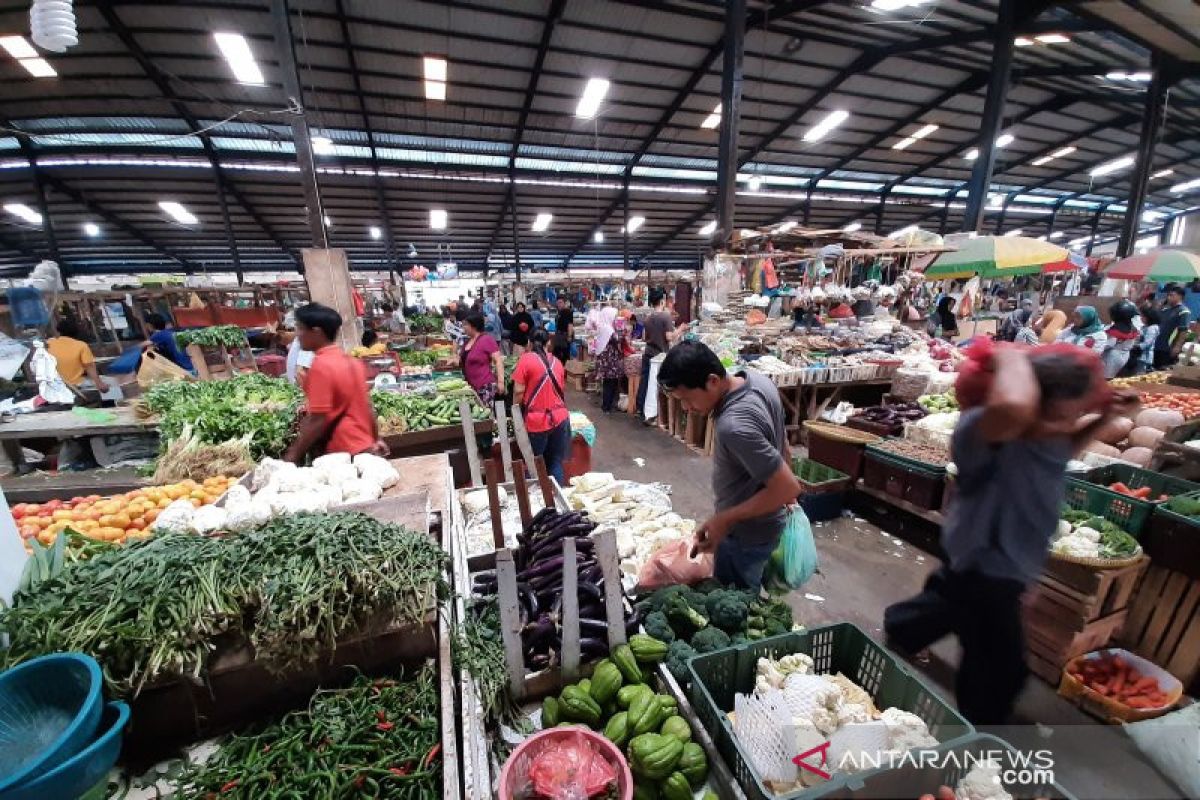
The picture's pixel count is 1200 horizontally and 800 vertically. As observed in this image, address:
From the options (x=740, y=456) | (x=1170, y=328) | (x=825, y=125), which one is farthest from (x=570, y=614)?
(x=825, y=125)

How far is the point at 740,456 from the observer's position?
2.16 m

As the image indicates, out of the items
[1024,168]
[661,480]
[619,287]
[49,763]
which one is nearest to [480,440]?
[661,480]

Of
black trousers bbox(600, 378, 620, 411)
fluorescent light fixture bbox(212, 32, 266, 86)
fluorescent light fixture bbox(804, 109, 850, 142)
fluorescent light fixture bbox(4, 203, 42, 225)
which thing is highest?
fluorescent light fixture bbox(804, 109, 850, 142)

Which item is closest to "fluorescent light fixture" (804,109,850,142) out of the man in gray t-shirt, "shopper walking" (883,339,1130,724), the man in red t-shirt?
"shopper walking" (883,339,1130,724)

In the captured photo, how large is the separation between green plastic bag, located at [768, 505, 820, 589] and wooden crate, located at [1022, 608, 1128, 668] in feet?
4.87

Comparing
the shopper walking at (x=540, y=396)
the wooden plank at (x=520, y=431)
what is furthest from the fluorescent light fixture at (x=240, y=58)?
the wooden plank at (x=520, y=431)

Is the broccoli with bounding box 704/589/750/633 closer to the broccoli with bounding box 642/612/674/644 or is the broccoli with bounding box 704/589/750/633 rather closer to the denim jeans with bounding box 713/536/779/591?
the broccoli with bounding box 642/612/674/644

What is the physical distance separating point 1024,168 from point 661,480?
1004 inches

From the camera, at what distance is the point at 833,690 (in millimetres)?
1637

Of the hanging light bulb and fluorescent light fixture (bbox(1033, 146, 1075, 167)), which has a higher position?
fluorescent light fixture (bbox(1033, 146, 1075, 167))

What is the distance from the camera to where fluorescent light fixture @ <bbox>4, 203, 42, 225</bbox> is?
1412cm

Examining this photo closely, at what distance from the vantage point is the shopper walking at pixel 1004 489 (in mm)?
1749

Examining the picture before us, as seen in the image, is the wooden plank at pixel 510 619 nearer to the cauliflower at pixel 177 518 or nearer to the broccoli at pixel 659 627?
the broccoli at pixel 659 627

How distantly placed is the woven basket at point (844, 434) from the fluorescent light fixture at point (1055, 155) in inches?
896
